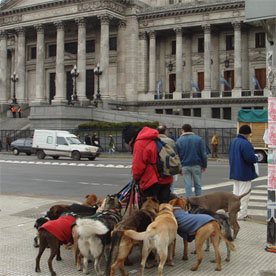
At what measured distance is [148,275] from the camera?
5910 mm

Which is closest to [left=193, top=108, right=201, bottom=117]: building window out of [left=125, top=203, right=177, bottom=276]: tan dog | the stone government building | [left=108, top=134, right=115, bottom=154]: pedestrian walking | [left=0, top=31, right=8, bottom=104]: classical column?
the stone government building

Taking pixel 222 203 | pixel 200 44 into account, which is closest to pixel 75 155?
pixel 222 203

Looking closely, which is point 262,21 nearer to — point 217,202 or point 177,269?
point 217,202

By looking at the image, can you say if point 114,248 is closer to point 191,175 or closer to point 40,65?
point 191,175

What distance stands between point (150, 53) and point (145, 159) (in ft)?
150

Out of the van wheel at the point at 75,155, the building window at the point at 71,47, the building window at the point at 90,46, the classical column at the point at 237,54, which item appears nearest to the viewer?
the van wheel at the point at 75,155

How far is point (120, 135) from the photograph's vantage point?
128 ft

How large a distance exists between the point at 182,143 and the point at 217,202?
8.07 ft

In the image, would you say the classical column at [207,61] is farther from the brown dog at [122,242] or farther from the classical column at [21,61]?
the brown dog at [122,242]

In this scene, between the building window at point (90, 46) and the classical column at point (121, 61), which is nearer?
the classical column at point (121, 61)

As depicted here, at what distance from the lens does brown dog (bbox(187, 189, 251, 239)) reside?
25.2 ft

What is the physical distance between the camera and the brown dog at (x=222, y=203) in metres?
7.67

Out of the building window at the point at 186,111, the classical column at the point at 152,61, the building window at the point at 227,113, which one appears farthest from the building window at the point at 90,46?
the building window at the point at 227,113

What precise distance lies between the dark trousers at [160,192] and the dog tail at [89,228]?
4.47 feet
